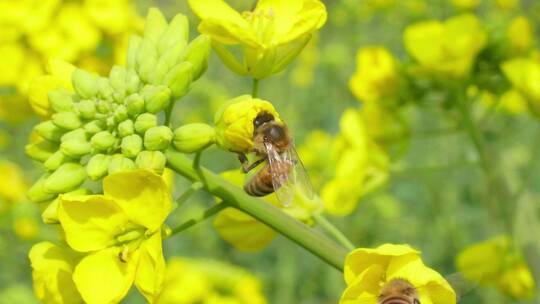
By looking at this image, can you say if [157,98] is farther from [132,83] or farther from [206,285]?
[206,285]

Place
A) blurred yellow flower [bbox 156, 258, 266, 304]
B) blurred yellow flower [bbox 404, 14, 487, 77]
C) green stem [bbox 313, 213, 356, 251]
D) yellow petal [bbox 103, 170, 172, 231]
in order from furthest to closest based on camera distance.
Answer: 1. blurred yellow flower [bbox 156, 258, 266, 304]
2. blurred yellow flower [bbox 404, 14, 487, 77]
3. green stem [bbox 313, 213, 356, 251]
4. yellow petal [bbox 103, 170, 172, 231]

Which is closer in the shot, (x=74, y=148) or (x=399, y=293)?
(x=399, y=293)

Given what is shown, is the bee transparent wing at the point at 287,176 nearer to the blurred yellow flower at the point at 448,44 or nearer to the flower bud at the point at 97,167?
the flower bud at the point at 97,167

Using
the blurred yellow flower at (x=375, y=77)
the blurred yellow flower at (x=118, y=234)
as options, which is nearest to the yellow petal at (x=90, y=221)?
the blurred yellow flower at (x=118, y=234)

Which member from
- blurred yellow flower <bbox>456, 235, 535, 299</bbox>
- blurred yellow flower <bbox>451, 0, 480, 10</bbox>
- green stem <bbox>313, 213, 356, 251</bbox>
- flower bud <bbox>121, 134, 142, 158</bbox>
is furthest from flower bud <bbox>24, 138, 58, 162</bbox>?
blurred yellow flower <bbox>451, 0, 480, 10</bbox>

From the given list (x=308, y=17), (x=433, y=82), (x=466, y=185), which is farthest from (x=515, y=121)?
(x=308, y=17)

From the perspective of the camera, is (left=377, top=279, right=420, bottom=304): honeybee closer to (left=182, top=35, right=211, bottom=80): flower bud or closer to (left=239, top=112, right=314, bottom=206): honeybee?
(left=239, top=112, right=314, bottom=206): honeybee

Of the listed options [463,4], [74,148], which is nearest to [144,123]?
[74,148]
